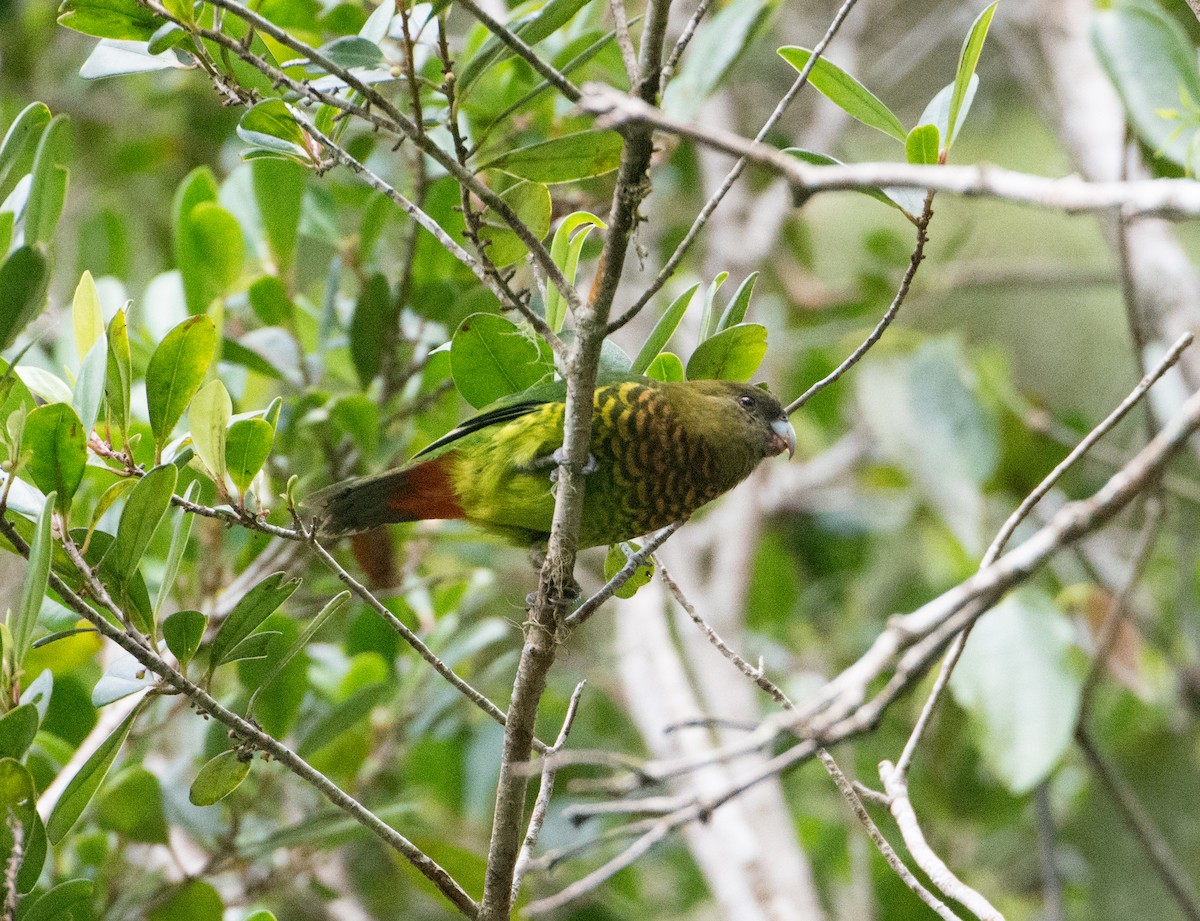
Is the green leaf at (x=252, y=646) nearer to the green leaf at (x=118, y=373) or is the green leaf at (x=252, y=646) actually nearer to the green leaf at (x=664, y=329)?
the green leaf at (x=118, y=373)

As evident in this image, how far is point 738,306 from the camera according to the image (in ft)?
7.52

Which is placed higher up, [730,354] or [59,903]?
[730,354]

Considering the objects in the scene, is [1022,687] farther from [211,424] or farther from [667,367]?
[211,424]

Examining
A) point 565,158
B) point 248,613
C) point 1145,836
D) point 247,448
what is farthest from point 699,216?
point 1145,836

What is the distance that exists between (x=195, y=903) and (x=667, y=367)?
1.64 meters

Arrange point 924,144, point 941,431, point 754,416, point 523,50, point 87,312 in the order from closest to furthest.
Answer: point 523,50 → point 924,144 → point 87,312 → point 754,416 → point 941,431

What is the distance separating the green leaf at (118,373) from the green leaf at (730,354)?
1.02 meters

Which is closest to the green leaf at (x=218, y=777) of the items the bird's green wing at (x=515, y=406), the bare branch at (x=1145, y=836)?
the bird's green wing at (x=515, y=406)

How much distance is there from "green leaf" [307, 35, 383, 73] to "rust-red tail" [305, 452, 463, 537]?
108 centimetres

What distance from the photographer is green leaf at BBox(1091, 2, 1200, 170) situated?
2.77 meters

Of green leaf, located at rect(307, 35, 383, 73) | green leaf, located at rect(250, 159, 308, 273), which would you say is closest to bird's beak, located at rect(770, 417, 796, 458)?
green leaf, located at rect(250, 159, 308, 273)

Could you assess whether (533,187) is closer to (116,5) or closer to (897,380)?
(116,5)

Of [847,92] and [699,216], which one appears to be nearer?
[699,216]

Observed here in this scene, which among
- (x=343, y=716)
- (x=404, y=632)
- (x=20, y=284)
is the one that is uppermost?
(x=20, y=284)
